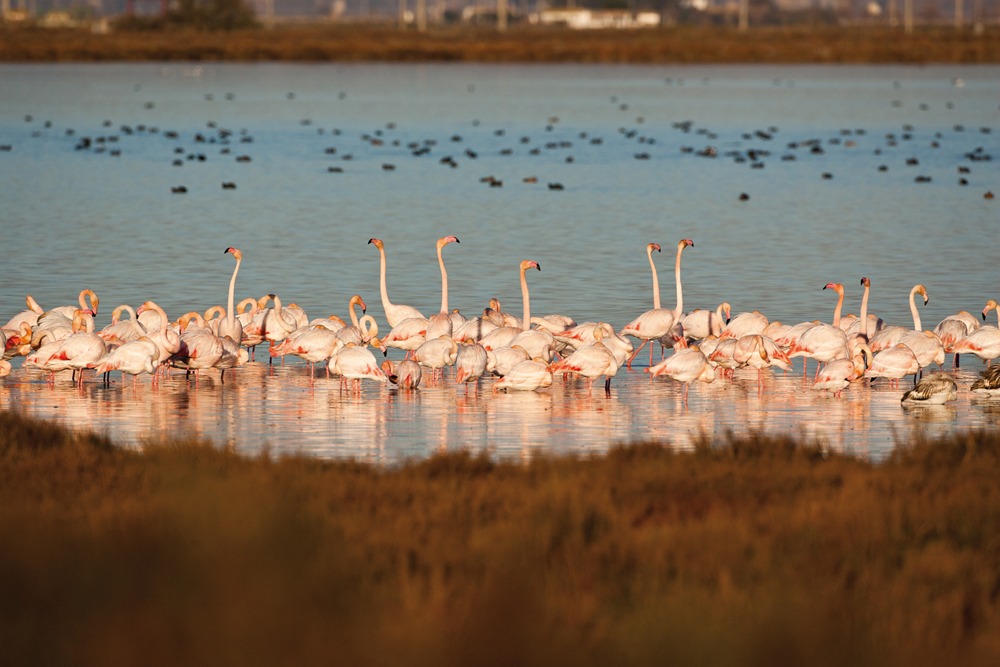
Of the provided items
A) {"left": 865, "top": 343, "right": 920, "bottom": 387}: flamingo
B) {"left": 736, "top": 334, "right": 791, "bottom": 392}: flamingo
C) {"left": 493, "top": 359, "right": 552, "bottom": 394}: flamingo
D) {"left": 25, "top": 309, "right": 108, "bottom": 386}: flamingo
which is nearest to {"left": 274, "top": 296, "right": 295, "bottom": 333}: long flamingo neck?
{"left": 25, "top": 309, "right": 108, "bottom": 386}: flamingo

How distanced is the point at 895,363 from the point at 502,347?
3588 millimetres

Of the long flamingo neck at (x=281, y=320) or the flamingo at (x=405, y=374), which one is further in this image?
the long flamingo neck at (x=281, y=320)

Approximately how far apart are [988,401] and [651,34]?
12567 cm

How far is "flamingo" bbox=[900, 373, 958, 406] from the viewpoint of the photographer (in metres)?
14.3

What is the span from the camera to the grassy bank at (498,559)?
7.17 meters

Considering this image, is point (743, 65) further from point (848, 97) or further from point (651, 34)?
point (848, 97)

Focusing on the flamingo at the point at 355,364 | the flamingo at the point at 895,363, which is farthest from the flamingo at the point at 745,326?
the flamingo at the point at 355,364

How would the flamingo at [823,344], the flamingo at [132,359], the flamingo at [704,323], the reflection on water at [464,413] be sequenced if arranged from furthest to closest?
the flamingo at [704,323] → the flamingo at [823,344] → the flamingo at [132,359] → the reflection on water at [464,413]

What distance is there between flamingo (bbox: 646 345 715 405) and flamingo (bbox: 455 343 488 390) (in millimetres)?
1544

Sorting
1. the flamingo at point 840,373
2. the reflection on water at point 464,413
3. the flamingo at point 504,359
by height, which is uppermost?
the flamingo at point 504,359

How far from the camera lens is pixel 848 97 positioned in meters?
77.3

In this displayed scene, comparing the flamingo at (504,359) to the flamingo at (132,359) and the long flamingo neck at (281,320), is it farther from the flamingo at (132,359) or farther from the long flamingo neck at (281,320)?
the flamingo at (132,359)

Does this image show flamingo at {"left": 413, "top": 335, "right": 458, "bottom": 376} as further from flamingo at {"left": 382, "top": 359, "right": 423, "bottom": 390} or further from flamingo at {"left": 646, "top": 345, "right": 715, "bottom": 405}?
flamingo at {"left": 646, "top": 345, "right": 715, "bottom": 405}

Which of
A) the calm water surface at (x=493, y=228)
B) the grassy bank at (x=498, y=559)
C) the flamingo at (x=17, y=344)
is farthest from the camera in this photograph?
the flamingo at (x=17, y=344)
